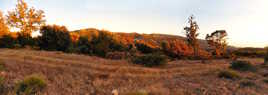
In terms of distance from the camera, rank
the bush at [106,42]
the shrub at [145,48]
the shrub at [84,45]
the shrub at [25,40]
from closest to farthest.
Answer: the shrub at [84,45] < the shrub at [25,40] < the bush at [106,42] < the shrub at [145,48]

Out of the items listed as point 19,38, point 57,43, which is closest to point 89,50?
point 57,43

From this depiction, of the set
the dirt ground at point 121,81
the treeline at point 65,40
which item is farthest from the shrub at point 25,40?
the dirt ground at point 121,81

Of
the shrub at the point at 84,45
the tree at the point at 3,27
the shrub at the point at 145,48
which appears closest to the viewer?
the shrub at the point at 84,45

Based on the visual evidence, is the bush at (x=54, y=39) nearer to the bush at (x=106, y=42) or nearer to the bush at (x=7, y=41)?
the bush at (x=7, y=41)

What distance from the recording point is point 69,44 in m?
31.2

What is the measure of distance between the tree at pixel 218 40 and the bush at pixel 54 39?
32532mm

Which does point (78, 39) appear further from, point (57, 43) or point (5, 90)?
point (5, 90)

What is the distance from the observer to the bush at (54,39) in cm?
3055

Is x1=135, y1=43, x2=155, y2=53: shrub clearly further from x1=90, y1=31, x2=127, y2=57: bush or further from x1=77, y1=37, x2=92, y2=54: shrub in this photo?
x1=77, y1=37, x2=92, y2=54: shrub

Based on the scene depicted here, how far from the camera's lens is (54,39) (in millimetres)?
30734

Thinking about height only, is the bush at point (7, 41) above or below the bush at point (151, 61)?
above

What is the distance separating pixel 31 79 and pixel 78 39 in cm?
3046

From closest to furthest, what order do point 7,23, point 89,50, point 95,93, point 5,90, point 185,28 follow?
point 5,90
point 95,93
point 185,28
point 89,50
point 7,23

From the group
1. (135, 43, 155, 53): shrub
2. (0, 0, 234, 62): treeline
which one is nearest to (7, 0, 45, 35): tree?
(0, 0, 234, 62): treeline
